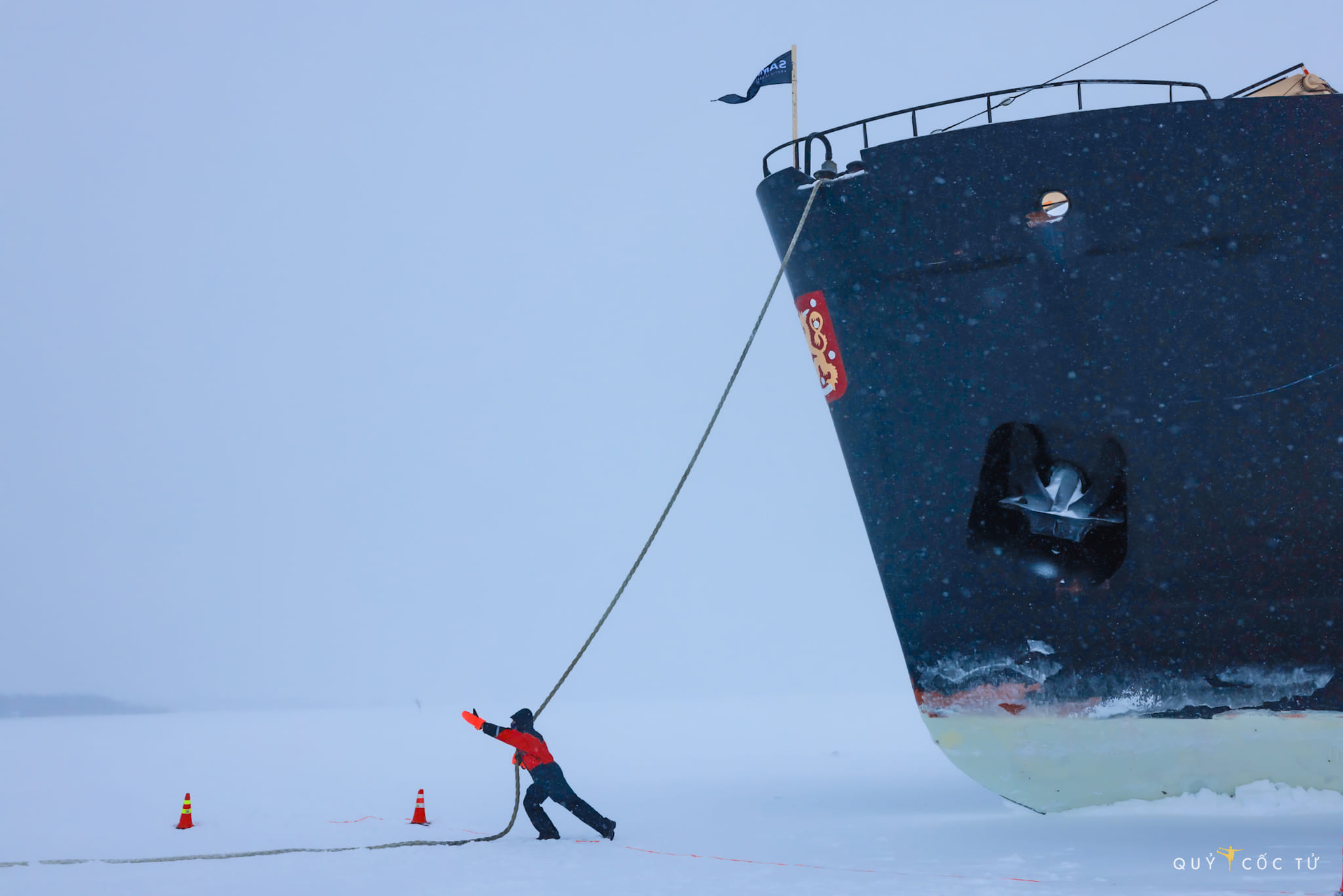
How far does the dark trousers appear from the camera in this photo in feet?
24.9

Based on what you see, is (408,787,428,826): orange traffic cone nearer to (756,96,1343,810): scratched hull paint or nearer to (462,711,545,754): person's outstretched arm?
(462,711,545,754): person's outstretched arm

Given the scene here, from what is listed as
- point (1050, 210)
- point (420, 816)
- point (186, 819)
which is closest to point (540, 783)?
point (420, 816)

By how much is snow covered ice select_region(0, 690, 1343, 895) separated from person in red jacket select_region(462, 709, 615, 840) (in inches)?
6.2

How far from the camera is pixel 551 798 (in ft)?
24.9

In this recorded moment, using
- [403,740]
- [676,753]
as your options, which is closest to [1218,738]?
[676,753]

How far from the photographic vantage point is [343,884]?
6.01 meters

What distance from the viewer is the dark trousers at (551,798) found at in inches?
299

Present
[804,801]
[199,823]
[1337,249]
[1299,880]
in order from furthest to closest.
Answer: [804,801]
[199,823]
[1337,249]
[1299,880]

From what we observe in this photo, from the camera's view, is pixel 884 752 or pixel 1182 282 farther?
pixel 884 752

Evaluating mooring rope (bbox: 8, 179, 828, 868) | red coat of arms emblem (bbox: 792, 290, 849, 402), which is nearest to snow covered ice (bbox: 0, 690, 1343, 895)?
mooring rope (bbox: 8, 179, 828, 868)

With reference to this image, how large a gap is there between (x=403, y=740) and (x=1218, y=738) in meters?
20.8

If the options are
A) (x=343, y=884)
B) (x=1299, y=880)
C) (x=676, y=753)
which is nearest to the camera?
(x=1299, y=880)

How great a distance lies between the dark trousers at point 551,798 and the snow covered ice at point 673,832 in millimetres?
152

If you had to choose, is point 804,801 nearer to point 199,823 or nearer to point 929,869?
point 929,869
